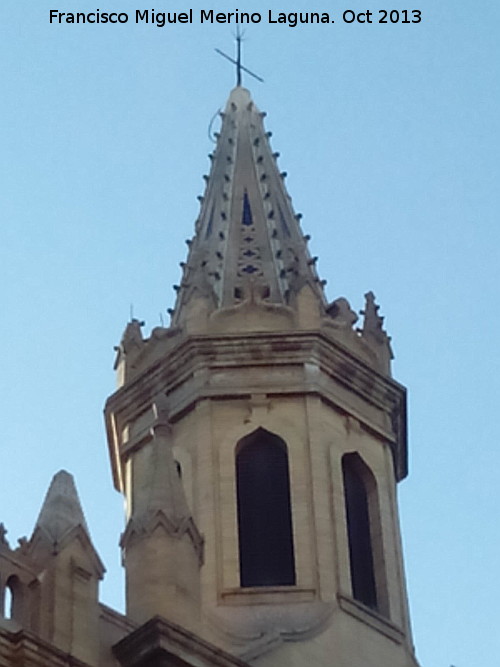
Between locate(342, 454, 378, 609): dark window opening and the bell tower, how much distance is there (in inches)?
0.9

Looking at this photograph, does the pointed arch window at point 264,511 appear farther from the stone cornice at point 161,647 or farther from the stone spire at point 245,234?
the stone cornice at point 161,647

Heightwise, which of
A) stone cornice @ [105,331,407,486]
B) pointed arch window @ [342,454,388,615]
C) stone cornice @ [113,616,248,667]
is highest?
stone cornice @ [105,331,407,486]

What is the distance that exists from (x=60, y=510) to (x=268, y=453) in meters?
6.01

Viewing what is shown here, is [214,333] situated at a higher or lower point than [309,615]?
higher

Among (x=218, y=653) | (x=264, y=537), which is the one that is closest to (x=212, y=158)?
(x=264, y=537)

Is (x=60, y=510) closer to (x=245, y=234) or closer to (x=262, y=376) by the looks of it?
(x=262, y=376)

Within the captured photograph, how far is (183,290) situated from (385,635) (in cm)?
686

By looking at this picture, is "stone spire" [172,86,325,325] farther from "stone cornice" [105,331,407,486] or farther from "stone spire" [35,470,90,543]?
"stone spire" [35,470,90,543]

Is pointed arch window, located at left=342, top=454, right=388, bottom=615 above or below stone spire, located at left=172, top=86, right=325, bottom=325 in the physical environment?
below

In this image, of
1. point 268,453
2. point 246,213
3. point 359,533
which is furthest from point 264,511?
point 246,213

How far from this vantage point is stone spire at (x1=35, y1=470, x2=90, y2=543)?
24250 mm

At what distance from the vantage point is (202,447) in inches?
1171

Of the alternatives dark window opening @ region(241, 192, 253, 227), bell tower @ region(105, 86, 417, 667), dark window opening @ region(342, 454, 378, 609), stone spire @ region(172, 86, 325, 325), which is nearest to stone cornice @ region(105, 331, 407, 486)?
bell tower @ region(105, 86, 417, 667)

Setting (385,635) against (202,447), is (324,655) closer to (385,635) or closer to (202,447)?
(385,635)
